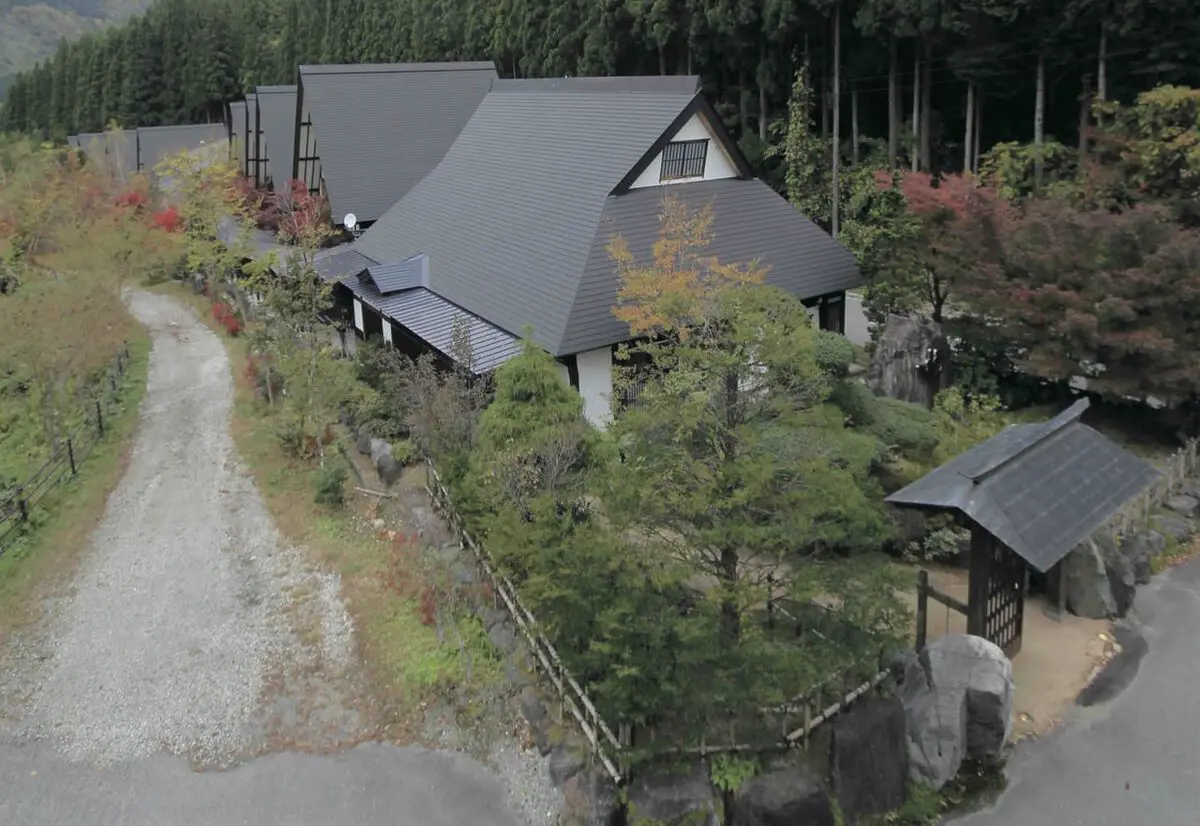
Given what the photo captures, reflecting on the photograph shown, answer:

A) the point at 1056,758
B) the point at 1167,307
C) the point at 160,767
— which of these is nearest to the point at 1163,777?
the point at 1056,758

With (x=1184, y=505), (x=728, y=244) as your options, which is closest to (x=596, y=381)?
(x=728, y=244)

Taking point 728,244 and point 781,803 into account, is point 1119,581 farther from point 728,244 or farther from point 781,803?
point 728,244

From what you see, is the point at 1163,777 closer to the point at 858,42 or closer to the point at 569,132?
the point at 569,132

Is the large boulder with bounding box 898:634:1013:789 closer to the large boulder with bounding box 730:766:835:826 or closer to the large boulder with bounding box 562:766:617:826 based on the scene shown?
the large boulder with bounding box 730:766:835:826

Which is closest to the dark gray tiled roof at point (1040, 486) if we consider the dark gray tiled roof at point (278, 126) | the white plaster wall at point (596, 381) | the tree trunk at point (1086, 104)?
the white plaster wall at point (596, 381)

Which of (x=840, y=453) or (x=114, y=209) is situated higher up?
(x=114, y=209)

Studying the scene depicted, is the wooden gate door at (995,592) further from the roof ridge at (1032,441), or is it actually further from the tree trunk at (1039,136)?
the tree trunk at (1039,136)

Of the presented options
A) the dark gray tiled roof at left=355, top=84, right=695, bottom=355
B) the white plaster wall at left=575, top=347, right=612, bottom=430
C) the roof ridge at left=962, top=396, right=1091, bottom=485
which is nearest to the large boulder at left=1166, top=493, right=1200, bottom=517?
the roof ridge at left=962, top=396, right=1091, bottom=485
